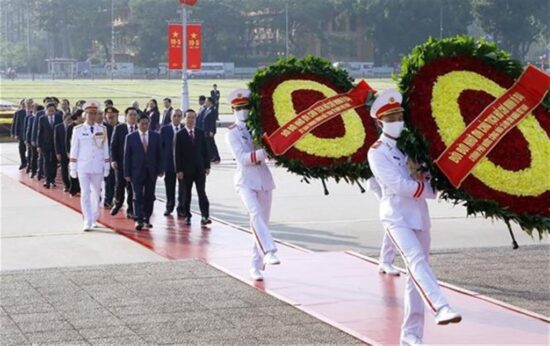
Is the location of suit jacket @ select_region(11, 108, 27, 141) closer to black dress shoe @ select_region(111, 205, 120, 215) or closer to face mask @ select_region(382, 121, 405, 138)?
black dress shoe @ select_region(111, 205, 120, 215)

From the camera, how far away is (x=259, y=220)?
10.2 meters

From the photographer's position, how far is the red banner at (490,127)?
7359 millimetres

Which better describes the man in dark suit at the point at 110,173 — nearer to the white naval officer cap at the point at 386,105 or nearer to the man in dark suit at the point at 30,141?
the man in dark suit at the point at 30,141

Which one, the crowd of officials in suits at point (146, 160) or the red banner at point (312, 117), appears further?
the crowd of officials in suits at point (146, 160)

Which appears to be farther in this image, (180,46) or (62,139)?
(180,46)

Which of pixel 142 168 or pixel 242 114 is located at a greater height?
pixel 242 114

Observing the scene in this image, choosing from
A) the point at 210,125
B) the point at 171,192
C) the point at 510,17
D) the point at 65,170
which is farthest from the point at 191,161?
the point at 510,17

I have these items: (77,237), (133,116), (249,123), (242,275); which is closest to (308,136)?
(249,123)

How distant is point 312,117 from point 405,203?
2344mm

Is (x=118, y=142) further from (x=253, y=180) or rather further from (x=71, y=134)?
(x=253, y=180)

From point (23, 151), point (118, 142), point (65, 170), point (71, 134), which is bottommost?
point (23, 151)

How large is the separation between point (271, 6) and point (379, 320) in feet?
303

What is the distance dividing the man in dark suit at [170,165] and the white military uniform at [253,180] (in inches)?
179

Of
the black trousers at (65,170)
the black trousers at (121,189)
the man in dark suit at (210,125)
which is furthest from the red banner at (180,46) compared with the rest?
the black trousers at (121,189)
